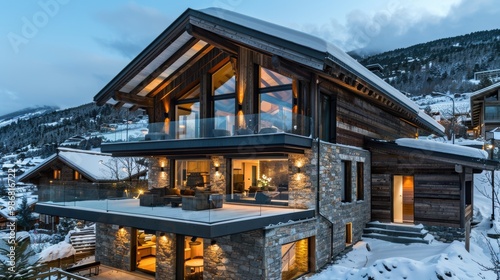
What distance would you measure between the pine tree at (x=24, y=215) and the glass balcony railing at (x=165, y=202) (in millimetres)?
13246

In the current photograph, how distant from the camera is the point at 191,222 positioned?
870 centimetres

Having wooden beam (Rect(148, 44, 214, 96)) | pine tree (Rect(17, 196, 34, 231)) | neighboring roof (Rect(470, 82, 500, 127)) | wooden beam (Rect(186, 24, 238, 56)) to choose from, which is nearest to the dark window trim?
wooden beam (Rect(186, 24, 238, 56))

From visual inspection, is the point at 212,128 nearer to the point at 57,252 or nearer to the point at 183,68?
the point at 183,68

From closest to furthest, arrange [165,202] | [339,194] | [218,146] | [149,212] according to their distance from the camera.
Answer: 1. [149,212]
2. [218,146]
3. [165,202]
4. [339,194]

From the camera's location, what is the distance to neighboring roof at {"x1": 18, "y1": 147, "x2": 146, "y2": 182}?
2344cm

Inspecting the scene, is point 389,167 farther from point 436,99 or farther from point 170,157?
point 436,99

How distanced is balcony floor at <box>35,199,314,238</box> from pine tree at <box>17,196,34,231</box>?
46.9ft

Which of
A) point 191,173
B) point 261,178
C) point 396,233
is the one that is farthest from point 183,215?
point 396,233

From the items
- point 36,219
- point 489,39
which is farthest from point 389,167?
point 489,39

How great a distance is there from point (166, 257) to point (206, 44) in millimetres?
8101

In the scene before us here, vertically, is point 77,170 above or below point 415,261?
above

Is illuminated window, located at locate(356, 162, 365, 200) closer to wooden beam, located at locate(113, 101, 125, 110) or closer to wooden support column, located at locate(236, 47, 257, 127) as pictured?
wooden support column, located at locate(236, 47, 257, 127)

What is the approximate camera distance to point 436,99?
6725 cm

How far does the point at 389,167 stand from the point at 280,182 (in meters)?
5.74
